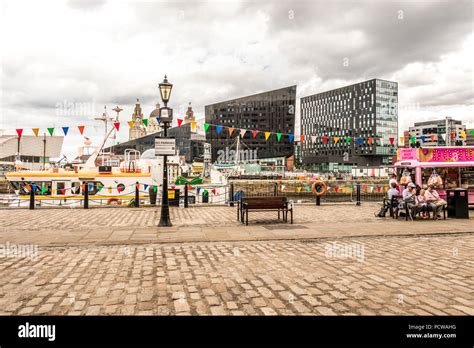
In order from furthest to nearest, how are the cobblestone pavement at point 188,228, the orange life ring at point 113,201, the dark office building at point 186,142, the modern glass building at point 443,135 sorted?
the dark office building at point 186,142 → the modern glass building at point 443,135 → the orange life ring at point 113,201 → the cobblestone pavement at point 188,228

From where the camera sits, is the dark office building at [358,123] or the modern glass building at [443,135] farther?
the dark office building at [358,123]

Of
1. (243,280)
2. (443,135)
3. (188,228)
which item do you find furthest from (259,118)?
(243,280)

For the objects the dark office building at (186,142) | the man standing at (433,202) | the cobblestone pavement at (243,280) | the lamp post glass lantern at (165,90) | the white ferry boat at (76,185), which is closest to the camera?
the cobblestone pavement at (243,280)

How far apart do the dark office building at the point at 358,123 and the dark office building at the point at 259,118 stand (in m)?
22.1

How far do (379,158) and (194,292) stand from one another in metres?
115

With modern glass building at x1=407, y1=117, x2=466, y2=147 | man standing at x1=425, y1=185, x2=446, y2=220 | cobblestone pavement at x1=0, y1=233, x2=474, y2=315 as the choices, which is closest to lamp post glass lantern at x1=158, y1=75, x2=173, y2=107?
cobblestone pavement at x1=0, y1=233, x2=474, y2=315

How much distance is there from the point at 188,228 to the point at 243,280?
616cm

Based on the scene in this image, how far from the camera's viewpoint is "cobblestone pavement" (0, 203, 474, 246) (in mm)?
10031

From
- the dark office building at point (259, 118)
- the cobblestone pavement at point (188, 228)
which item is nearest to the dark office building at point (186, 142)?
the dark office building at point (259, 118)

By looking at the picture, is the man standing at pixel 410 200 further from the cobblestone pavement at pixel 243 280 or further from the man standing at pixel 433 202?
the cobblestone pavement at pixel 243 280

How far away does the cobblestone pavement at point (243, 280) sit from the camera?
477 cm

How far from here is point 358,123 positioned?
4786 inches

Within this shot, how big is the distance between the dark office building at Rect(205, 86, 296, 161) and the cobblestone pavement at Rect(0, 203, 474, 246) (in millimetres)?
78387

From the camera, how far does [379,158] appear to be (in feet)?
366
